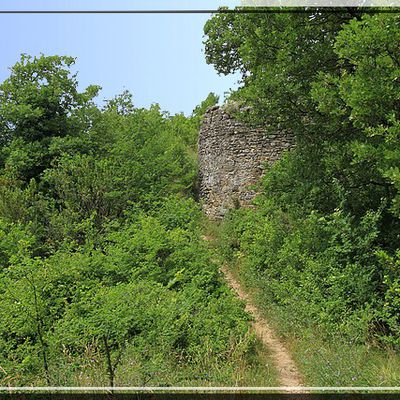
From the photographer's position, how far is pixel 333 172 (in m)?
5.70

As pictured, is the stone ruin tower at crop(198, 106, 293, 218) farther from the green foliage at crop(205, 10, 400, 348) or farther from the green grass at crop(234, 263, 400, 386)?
the green grass at crop(234, 263, 400, 386)

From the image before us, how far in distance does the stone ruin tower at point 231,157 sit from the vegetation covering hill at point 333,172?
11.9ft

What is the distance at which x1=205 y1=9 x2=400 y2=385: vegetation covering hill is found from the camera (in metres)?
4.46

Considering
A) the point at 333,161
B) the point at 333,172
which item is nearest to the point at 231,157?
the point at 333,172

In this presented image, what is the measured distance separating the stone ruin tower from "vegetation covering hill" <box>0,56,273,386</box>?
2.40ft

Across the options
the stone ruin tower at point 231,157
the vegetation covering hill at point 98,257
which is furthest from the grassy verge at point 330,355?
the stone ruin tower at point 231,157

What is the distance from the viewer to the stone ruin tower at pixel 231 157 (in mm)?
10688

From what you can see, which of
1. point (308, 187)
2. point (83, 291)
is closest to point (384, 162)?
point (308, 187)

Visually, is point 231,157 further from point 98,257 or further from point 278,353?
point 278,353

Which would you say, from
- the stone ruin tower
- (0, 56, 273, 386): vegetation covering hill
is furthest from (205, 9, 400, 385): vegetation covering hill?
the stone ruin tower

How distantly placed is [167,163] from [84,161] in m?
1.94

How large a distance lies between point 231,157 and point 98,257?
5.80 meters

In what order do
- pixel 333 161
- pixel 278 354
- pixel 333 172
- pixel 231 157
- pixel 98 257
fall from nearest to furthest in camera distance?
pixel 278 354
pixel 333 161
pixel 333 172
pixel 98 257
pixel 231 157

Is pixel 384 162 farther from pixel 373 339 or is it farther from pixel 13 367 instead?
pixel 13 367
